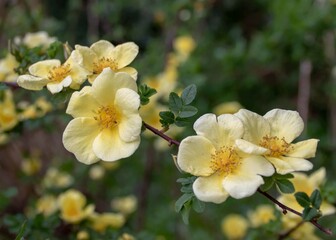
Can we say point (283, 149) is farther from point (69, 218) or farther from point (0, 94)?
point (0, 94)

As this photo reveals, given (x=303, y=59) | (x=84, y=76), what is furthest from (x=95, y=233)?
(x=303, y=59)

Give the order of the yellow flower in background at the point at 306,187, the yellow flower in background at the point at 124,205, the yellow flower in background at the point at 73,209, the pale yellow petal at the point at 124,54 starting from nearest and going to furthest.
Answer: the pale yellow petal at the point at 124,54, the yellow flower in background at the point at 306,187, the yellow flower in background at the point at 73,209, the yellow flower in background at the point at 124,205

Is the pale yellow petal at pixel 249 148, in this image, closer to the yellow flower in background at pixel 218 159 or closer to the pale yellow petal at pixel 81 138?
the yellow flower in background at pixel 218 159

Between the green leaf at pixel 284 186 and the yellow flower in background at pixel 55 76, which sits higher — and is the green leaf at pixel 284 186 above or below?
below

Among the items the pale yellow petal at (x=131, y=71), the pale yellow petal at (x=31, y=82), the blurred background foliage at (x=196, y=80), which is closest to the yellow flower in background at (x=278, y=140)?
the pale yellow petal at (x=131, y=71)

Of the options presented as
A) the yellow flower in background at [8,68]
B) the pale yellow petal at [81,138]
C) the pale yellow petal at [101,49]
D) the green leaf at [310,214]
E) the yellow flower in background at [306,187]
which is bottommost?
the yellow flower in background at [306,187]

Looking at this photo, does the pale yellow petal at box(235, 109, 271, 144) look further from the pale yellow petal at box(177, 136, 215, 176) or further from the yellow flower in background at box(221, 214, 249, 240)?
the yellow flower in background at box(221, 214, 249, 240)
